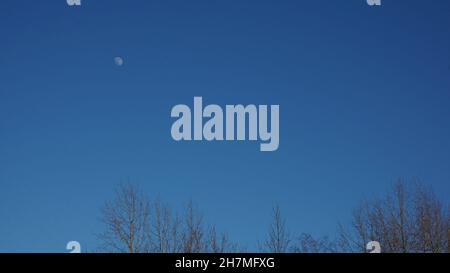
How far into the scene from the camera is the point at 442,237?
25.9m
